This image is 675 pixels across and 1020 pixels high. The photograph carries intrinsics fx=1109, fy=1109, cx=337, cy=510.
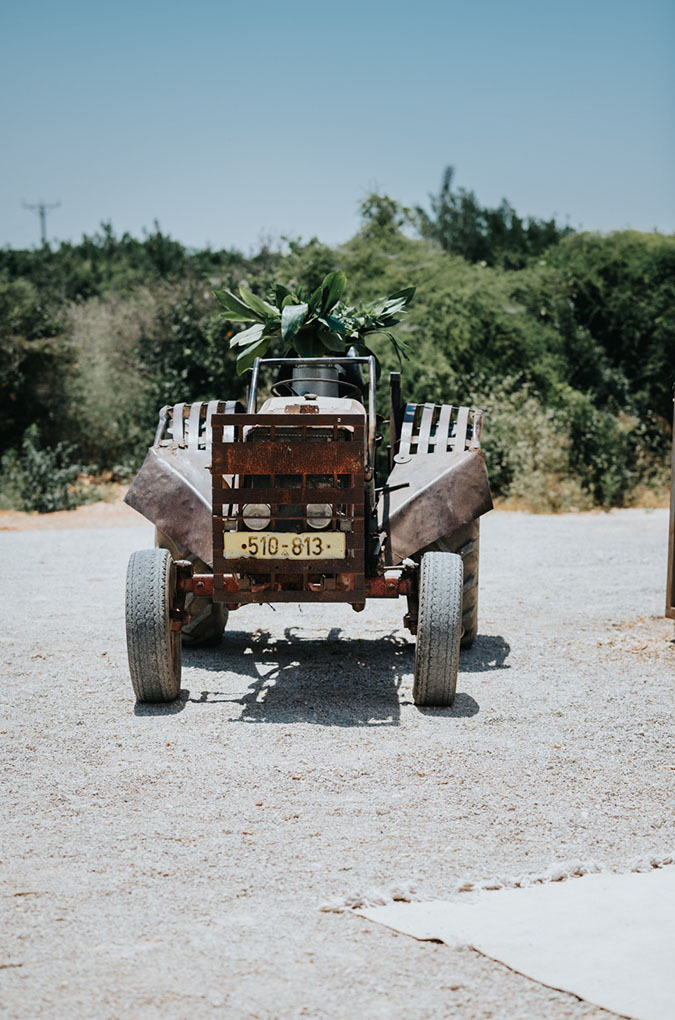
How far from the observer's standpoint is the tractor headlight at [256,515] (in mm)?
6016

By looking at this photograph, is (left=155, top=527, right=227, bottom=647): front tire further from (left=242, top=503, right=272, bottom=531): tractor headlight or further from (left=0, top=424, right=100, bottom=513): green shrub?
(left=0, top=424, right=100, bottom=513): green shrub

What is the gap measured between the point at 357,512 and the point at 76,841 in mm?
2452

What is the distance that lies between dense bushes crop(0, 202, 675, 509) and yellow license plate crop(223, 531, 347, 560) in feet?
37.1

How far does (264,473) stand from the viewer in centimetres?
596

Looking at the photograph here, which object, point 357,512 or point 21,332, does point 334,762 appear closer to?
point 357,512

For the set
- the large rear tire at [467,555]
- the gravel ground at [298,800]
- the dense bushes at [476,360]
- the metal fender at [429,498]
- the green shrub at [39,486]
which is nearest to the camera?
the gravel ground at [298,800]

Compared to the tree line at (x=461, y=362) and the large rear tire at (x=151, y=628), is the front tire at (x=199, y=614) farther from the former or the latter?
the tree line at (x=461, y=362)

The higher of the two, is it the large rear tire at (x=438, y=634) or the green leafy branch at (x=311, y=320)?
the green leafy branch at (x=311, y=320)

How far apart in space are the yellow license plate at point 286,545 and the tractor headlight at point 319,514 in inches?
3.9

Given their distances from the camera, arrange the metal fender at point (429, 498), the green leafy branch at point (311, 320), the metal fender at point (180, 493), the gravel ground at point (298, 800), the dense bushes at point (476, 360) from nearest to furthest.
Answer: the gravel ground at point (298, 800) < the metal fender at point (429, 498) < the metal fender at point (180, 493) < the green leafy branch at point (311, 320) < the dense bushes at point (476, 360)

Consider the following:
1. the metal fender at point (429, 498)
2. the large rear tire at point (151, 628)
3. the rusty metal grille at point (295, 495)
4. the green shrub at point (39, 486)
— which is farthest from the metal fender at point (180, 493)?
the green shrub at point (39, 486)

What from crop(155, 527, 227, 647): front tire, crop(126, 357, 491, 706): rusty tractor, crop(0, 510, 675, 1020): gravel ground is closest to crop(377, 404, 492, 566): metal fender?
crop(126, 357, 491, 706): rusty tractor

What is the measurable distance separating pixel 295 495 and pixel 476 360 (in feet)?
45.1

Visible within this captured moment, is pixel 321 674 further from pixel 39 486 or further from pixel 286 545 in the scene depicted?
pixel 39 486
